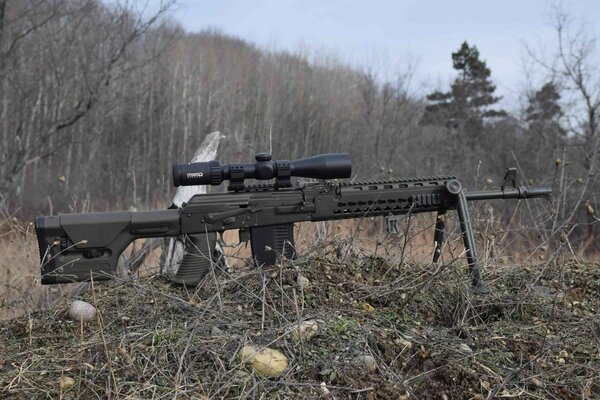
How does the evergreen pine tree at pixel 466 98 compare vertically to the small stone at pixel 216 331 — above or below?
above

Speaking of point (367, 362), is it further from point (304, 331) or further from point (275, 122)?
point (275, 122)

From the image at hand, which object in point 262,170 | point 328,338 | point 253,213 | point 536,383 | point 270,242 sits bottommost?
point 536,383

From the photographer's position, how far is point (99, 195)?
1233 inches

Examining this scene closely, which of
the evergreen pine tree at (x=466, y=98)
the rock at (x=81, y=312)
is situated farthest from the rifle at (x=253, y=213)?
the evergreen pine tree at (x=466, y=98)

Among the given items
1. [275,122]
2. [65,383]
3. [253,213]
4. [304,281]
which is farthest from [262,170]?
[275,122]

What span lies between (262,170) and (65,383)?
193 cm

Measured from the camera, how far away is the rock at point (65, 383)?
287 centimetres

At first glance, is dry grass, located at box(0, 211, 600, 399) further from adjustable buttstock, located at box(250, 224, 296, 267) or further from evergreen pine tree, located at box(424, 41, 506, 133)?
evergreen pine tree, located at box(424, 41, 506, 133)

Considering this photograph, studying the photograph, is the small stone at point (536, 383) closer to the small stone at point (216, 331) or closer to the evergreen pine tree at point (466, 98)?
the small stone at point (216, 331)

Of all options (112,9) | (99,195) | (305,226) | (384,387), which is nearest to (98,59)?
(112,9)

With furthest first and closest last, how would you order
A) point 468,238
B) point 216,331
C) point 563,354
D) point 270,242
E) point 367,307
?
point 270,242, point 468,238, point 367,307, point 216,331, point 563,354

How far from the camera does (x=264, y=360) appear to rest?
3.06 metres

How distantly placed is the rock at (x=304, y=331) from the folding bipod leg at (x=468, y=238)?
134cm

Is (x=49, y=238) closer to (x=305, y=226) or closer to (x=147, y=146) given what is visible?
(x=305, y=226)
